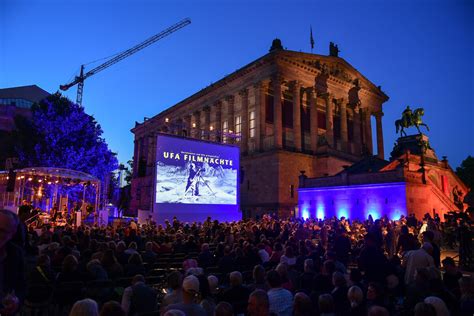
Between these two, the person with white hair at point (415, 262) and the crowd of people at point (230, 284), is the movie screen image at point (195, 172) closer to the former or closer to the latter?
the crowd of people at point (230, 284)

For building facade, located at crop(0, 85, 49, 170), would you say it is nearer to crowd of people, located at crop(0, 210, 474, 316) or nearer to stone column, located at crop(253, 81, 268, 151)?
stone column, located at crop(253, 81, 268, 151)

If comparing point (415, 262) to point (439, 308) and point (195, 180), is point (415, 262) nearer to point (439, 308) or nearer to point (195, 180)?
point (439, 308)

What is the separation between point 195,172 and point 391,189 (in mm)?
15385

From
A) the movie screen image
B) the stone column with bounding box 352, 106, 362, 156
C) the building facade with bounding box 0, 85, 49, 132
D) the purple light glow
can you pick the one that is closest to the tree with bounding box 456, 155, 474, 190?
the stone column with bounding box 352, 106, 362, 156

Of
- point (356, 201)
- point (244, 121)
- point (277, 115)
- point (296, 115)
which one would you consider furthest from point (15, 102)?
point (356, 201)

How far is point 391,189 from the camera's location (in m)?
26.6

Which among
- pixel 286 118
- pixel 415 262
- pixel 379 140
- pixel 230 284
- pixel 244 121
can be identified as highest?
pixel 286 118

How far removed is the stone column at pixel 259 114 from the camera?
130 ft

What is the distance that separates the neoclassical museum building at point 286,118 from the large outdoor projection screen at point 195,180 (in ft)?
20.8

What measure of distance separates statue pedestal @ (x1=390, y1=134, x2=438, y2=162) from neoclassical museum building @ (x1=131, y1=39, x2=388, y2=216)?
6317mm

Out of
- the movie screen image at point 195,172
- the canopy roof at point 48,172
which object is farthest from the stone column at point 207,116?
the canopy roof at point 48,172

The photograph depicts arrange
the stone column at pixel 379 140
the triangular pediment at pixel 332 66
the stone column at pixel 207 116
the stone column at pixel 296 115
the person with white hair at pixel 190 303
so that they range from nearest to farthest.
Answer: the person with white hair at pixel 190 303, the stone column at pixel 296 115, the triangular pediment at pixel 332 66, the stone column at pixel 207 116, the stone column at pixel 379 140

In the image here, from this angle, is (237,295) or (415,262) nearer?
(237,295)

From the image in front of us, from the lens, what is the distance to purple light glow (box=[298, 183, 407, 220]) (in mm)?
26109
